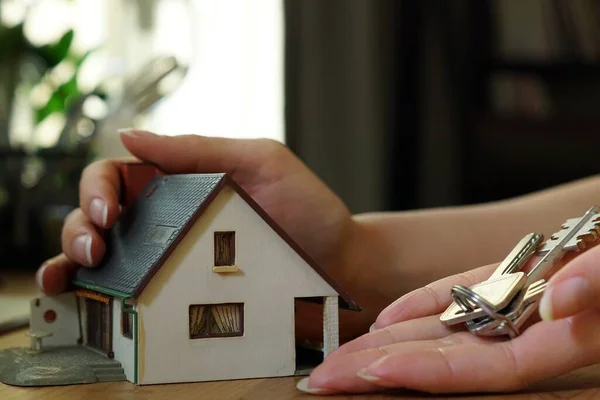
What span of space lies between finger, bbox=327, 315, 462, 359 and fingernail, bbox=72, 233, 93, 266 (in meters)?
0.29

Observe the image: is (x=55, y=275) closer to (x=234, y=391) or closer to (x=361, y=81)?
(x=234, y=391)

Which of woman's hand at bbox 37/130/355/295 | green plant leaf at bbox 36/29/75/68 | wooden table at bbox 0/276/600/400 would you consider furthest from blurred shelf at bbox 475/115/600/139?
wooden table at bbox 0/276/600/400

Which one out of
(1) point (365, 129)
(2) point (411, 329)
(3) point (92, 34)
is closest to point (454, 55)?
(1) point (365, 129)

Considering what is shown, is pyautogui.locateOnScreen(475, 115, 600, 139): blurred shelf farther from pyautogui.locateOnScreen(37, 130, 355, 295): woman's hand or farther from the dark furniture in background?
pyautogui.locateOnScreen(37, 130, 355, 295): woman's hand

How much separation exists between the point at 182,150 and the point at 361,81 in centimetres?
205

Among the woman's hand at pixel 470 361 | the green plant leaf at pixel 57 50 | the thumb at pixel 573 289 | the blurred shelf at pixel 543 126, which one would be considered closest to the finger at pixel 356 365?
the woman's hand at pixel 470 361

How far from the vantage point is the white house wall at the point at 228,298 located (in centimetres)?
75

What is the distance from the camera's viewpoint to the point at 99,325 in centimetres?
88

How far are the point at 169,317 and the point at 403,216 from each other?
547mm

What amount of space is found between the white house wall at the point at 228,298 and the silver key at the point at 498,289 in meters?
0.12

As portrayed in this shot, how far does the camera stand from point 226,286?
0.76 m

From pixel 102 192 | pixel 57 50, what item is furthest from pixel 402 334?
pixel 57 50

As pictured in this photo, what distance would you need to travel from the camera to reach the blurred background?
2.47 metres

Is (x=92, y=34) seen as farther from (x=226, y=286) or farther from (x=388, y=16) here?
(x=226, y=286)
